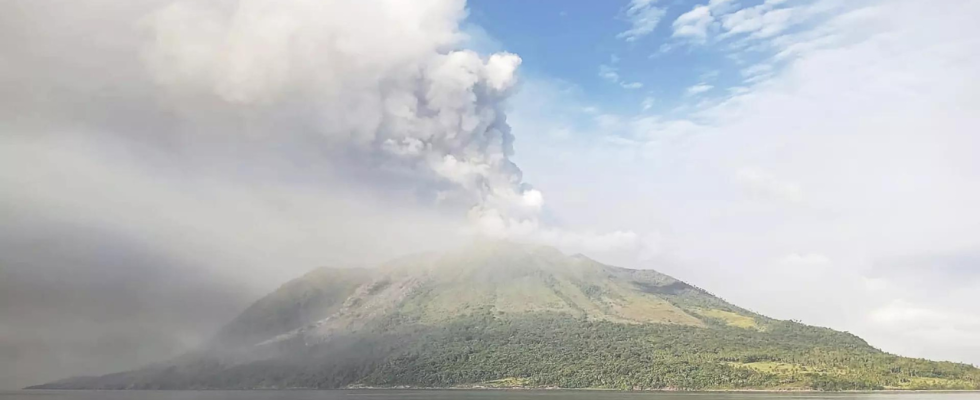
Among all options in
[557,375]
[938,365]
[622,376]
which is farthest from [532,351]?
→ [938,365]

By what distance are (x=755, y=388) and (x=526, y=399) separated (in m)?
61.0

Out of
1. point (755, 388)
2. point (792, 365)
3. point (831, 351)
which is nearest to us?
point (755, 388)

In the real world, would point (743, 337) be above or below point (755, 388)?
above

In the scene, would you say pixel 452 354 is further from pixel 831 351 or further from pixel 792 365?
pixel 831 351

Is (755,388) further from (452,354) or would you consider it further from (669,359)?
(452,354)

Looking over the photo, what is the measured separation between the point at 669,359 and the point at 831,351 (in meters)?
44.9

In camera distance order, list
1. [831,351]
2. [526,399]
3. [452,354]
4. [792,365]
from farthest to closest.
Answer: [452,354] → [831,351] → [792,365] → [526,399]

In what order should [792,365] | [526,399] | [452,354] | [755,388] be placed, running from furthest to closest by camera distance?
1. [452,354]
2. [792,365]
3. [755,388]
4. [526,399]

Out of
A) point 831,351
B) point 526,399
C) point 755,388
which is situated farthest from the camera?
point 831,351

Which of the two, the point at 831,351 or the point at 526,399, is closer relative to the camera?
the point at 526,399

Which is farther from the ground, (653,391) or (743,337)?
(743,337)

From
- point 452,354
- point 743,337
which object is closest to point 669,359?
point 743,337

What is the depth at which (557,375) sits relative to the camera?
170 meters

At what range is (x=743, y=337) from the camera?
198 metres
